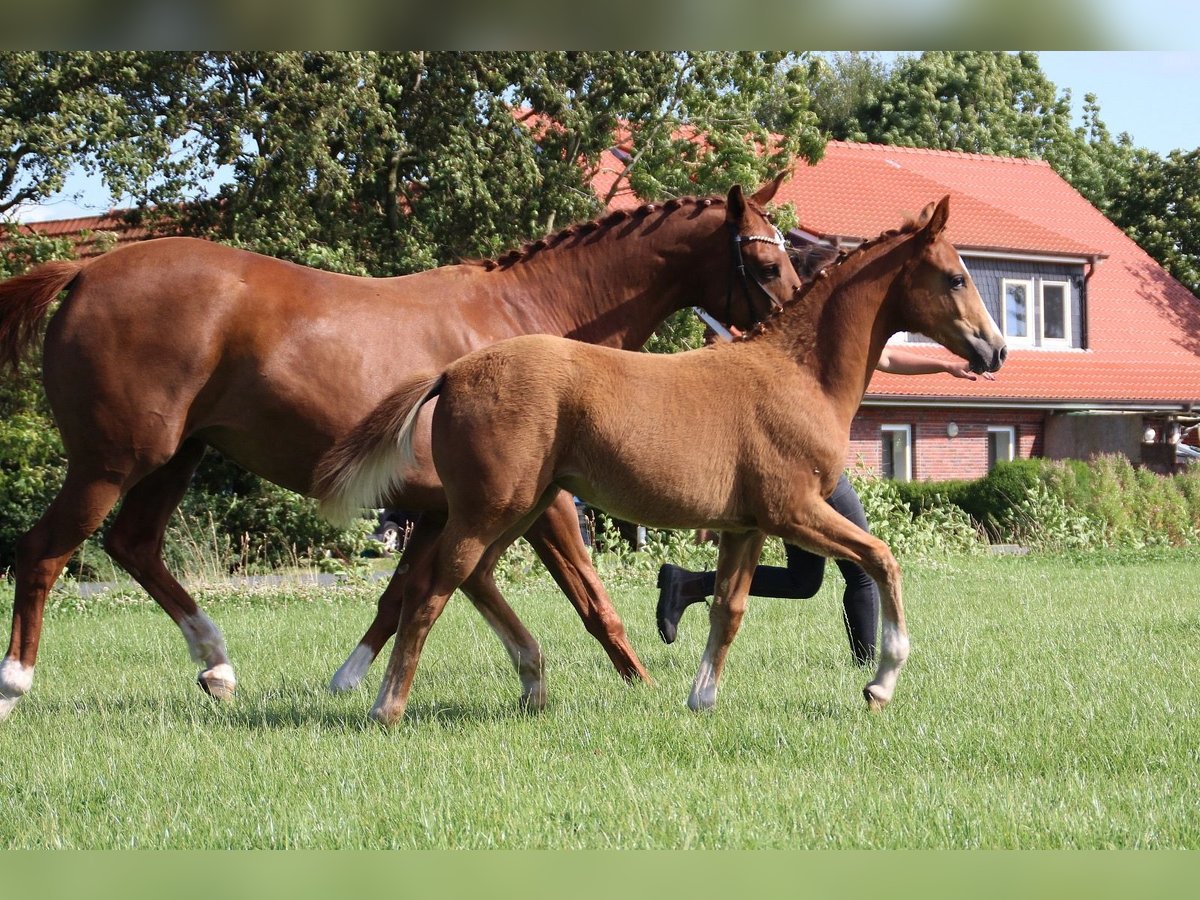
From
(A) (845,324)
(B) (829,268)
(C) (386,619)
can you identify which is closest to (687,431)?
(A) (845,324)

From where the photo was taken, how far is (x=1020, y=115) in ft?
174

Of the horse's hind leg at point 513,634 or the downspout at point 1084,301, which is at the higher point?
the downspout at point 1084,301

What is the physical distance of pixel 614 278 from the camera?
7062 millimetres

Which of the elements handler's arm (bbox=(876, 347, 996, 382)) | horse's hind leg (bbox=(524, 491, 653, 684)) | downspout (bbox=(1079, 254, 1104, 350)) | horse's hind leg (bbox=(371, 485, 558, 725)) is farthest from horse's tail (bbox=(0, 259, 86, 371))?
downspout (bbox=(1079, 254, 1104, 350))

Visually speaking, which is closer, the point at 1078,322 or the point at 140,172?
the point at 140,172

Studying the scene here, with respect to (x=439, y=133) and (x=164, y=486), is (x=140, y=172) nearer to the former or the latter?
(x=439, y=133)

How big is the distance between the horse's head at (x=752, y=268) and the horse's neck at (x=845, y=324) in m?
0.90

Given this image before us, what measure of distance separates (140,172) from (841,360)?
1296cm

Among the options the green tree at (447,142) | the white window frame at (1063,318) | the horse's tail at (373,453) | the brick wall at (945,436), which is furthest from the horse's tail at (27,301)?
the white window frame at (1063,318)

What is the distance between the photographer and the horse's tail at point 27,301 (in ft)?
22.1

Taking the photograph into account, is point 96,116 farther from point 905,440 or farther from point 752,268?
point 905,440

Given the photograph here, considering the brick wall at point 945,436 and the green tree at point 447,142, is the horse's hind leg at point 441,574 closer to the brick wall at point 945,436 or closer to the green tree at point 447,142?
the green tree at point 447,142

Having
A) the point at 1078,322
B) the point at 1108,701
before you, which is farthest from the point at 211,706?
the point at 1078,322

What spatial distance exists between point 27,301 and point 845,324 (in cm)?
424
